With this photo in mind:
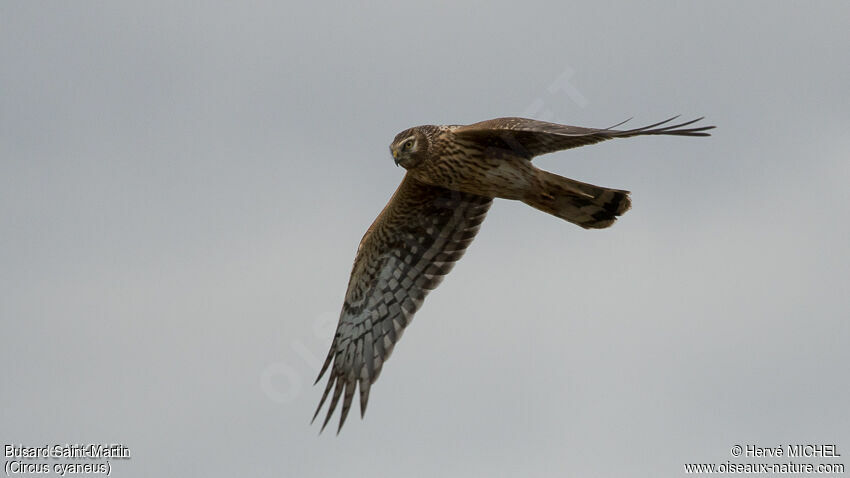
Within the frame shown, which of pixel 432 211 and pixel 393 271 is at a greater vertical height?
pixel 432 211

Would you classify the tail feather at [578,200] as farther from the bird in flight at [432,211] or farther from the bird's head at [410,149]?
the bird's head at [410,149]

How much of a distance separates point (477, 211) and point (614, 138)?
276cm

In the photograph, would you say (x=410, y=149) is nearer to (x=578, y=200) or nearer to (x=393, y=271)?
(x=578, y=200)

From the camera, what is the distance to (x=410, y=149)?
11.4 metres

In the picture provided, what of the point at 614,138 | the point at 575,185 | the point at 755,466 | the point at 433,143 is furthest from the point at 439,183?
the point at 755,466

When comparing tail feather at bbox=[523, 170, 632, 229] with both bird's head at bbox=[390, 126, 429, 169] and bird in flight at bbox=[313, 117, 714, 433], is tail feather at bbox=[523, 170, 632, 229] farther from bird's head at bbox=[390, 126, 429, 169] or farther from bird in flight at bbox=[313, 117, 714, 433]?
bird's head at bbox=[390, 126, 429, 169]

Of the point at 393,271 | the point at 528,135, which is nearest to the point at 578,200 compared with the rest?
the point at 528,135

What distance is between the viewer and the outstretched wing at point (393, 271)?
1255 cm

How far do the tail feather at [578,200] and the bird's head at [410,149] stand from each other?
1.08 metres

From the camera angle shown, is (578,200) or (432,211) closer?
(578,200)

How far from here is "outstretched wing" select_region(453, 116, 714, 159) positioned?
Result: 410 inches

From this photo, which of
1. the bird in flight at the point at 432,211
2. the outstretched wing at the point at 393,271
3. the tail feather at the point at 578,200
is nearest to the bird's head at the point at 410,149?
the bird in flight at the point at 432,211

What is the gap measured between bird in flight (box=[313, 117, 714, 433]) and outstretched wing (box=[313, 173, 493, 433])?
0.01 metres

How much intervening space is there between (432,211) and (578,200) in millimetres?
1756
